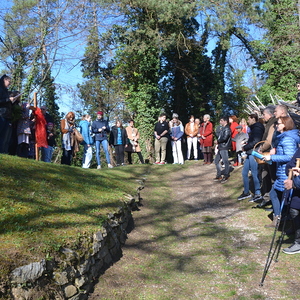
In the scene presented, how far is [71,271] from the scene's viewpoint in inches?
175

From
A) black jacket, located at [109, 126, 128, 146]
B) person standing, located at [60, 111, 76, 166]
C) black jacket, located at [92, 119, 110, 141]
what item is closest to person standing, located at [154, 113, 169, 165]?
black jacket, located at [109, 126, 128, 146]

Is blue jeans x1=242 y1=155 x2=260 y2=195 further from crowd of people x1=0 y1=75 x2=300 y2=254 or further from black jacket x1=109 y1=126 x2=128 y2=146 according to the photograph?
black jacket x1=109 y1=126 x2=128 y2=146

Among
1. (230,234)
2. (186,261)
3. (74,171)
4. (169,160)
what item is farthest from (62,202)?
(169,160)

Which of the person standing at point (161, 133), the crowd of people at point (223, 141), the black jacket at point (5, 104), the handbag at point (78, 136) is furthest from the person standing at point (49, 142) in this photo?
the person standing at point (161, 133)

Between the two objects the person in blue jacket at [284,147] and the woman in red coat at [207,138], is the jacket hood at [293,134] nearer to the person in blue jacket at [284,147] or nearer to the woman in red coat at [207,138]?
the person in blue jacket at [284,147]

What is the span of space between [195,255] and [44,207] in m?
2.71

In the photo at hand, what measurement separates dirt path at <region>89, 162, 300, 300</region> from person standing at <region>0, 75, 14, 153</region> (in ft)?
11.4

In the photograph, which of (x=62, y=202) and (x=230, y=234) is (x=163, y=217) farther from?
(x=62, y=202)

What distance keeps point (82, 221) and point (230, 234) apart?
335 centimetres

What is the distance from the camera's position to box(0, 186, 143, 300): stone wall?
148 inches

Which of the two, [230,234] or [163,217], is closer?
[230,234]

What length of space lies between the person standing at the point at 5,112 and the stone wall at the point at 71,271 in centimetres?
397

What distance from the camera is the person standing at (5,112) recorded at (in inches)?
342

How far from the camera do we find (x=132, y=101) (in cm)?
2188
